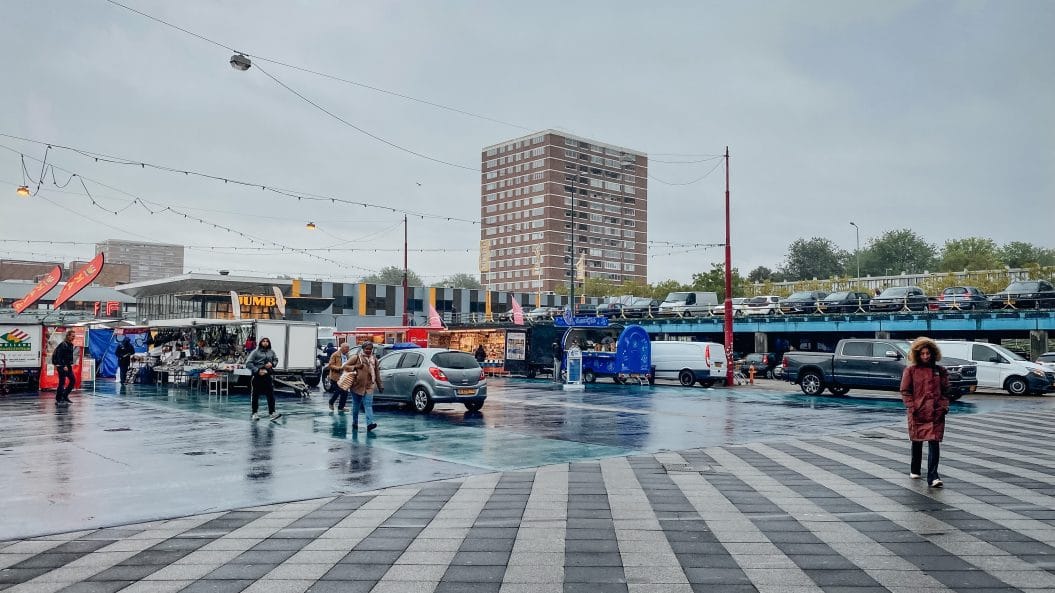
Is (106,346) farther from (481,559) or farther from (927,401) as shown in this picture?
(927,401)

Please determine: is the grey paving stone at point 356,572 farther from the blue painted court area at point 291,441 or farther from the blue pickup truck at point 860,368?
the blue pickup truck at point 860,368

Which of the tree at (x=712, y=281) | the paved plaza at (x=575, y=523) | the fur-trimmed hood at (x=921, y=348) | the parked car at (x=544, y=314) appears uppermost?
the tree at (x=712, y=281)

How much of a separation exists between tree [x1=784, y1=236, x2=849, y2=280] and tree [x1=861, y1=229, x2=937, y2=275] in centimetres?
528

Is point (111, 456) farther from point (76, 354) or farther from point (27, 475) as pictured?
point (76, 354)

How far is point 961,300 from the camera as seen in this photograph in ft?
129

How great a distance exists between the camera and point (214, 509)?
24.0 ft

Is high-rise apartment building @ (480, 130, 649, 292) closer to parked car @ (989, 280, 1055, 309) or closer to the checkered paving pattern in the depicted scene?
parked car @ (989, 280, 1055, 309)

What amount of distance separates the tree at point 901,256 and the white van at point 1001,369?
322ft

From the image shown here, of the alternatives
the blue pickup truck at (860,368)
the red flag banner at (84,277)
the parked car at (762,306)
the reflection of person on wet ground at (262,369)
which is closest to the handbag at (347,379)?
the reflection of person on wet ground at (262,369)

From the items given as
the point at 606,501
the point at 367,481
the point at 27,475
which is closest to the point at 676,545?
the point at 606,501

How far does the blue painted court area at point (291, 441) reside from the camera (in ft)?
26.1

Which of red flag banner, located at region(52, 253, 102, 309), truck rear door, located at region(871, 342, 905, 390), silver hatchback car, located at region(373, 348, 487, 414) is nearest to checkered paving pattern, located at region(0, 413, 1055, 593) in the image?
silver hatchback car, located at region(373, 348, 487, 414)

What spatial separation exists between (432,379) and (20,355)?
1468cm

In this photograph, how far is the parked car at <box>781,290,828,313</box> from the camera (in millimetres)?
44656
